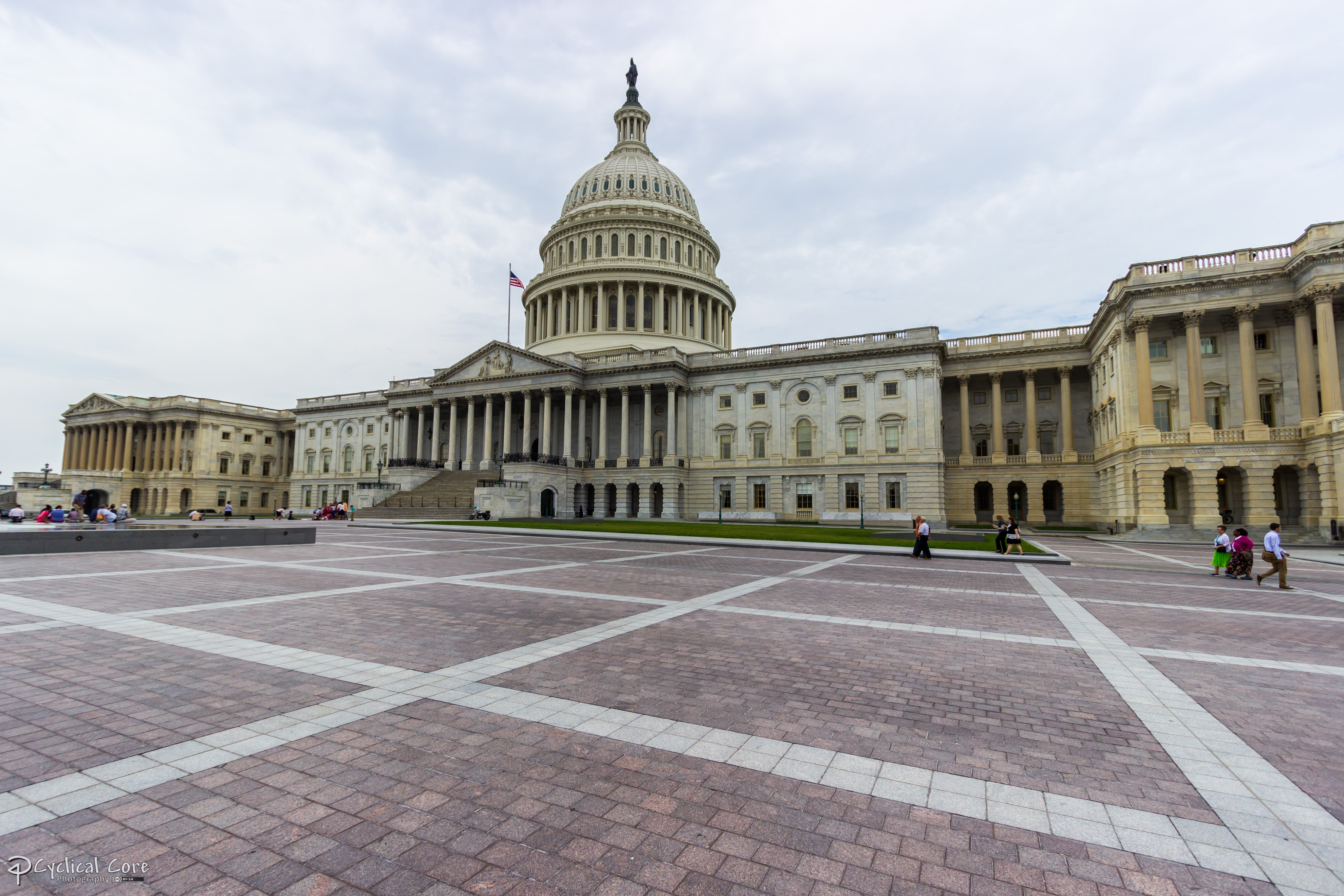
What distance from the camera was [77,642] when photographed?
815cm

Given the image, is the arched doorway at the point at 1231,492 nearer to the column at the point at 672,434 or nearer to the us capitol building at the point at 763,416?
the us capitol building at the point at 763,416

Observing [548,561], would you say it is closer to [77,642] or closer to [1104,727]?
[77,642]

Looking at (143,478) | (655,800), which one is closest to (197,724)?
(655,800)

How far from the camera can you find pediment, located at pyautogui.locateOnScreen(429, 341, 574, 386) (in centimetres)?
6156

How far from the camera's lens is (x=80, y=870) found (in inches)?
131

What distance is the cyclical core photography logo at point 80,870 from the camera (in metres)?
3.26

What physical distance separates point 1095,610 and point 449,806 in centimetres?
1288

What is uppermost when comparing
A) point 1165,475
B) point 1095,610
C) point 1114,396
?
point 1114,396

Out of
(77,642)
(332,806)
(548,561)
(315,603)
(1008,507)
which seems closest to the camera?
(332,806)

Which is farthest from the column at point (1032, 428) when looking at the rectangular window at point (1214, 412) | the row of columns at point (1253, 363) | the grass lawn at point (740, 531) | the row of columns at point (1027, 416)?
the grass lawn at point (740, 531)

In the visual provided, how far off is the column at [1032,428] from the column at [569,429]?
1615 inches

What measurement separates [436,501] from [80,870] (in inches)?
2176

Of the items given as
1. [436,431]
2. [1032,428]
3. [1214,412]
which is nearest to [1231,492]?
[1214,412]

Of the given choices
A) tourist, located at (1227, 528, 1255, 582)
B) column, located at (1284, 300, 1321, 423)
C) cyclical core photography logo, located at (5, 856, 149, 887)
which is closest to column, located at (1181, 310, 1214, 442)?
column, located at (1284, 300, 1321, 423)
